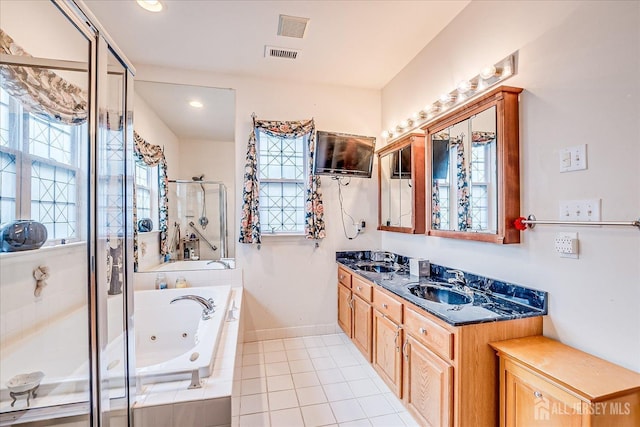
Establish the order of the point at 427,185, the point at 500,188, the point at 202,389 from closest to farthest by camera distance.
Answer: the point at 202,389
the point at 500,188
the point at 427,185

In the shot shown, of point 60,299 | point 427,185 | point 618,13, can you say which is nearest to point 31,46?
point 60,299

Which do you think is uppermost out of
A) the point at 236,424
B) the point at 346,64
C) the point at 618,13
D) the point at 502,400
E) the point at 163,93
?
the point at 346,64

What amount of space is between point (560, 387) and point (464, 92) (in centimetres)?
181

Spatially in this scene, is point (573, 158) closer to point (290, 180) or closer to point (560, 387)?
point (560, 387)

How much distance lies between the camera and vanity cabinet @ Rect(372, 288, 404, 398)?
2.00 metres

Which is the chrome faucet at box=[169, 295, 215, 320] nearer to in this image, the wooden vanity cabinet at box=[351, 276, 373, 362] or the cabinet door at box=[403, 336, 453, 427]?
the wooden vanity cabinet at box=[351, 276, 373, 362]

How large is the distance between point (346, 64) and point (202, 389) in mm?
2868

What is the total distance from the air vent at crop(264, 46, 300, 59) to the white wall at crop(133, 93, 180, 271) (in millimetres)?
1295

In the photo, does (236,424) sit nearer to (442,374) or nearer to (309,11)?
(442,374)

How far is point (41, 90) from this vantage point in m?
1.54

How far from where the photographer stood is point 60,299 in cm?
154

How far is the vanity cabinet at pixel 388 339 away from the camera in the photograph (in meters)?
2.00

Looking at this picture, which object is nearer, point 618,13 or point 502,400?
point 618,13

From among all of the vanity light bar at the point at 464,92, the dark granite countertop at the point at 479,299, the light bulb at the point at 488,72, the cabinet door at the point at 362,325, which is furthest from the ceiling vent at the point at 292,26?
the cabinet door at the point at 362,325
